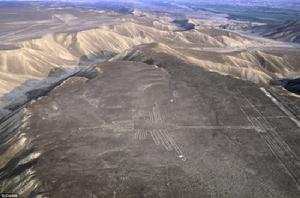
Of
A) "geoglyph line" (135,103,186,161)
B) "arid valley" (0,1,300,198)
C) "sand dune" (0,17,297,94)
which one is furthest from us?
"sand dune" (0,17,297,94)

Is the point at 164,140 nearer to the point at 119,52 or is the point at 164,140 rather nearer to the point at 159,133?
the point at 159,133

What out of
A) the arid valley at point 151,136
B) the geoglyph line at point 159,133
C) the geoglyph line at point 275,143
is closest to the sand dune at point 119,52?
the arid valley at point 151,136

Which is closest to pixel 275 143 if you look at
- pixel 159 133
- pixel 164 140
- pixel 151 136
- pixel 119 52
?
pixel 164 140

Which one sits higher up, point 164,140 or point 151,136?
point 164,140

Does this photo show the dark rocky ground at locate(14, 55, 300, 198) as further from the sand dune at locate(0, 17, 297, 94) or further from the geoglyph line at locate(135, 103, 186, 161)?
the sand dune at locate(0, 17, 297, 94)

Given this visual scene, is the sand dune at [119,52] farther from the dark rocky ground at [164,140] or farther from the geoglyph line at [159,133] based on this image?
the geoglyph line at [159,133]

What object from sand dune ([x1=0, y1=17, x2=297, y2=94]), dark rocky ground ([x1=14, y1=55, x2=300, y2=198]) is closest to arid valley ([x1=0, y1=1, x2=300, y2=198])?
dark rocky ground ([x1=14, y1=55, x2=300, y2=198])

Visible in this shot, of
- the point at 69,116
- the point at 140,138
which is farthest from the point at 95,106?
the point at 140,138

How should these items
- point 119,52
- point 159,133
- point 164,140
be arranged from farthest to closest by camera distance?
point 119,52, point 159,133, point 164,140
